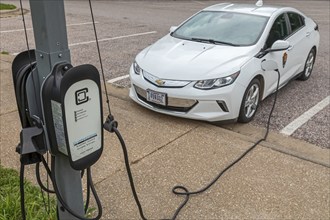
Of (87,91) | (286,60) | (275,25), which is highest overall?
(87,91)

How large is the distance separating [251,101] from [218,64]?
0.70m

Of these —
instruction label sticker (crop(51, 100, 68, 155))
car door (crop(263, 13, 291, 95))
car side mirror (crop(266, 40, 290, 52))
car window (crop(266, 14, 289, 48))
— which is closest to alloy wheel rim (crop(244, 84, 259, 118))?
car door (crop(263, 13, 291, 95))

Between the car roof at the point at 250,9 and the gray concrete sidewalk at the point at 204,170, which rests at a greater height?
the car roof at the point at 250,9

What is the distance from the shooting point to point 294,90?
589 cm

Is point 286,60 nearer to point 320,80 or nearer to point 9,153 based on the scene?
point 320,80

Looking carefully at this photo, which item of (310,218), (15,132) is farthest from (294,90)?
(15,132)

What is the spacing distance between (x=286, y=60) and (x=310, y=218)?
118 inches

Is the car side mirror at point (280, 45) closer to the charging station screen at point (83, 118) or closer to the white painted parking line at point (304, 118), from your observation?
the white painted parking line at point (304, 118)

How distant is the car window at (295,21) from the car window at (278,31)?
286 mm

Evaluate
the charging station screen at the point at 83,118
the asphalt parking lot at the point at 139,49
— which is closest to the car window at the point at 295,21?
the asphalt parking lot at the point at 139,49

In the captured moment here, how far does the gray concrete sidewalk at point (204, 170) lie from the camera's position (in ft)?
9.21

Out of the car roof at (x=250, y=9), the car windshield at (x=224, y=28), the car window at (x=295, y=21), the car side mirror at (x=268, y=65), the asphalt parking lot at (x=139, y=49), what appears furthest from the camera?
the car window at (x=295, y=21)

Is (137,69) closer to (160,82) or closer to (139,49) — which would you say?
(160,82)

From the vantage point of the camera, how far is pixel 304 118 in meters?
4.77
